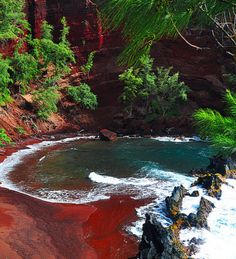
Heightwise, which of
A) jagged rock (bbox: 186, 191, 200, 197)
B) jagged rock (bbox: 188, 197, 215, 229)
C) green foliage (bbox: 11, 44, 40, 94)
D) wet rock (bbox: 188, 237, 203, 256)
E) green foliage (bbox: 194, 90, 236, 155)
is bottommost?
jagged rock (bbox: 186, 191, 200, 197)

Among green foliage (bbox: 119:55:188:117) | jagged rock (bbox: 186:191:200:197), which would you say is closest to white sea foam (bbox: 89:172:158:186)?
jagged rock (bbox: 186:191:200:197)

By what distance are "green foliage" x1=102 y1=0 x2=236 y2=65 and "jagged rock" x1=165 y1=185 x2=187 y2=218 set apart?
1339 centimetres

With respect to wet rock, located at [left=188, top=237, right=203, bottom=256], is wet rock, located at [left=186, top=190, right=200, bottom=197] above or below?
below

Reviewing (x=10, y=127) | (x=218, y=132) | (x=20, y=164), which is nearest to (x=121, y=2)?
(x=218, y=132)

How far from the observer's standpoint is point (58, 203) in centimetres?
1625

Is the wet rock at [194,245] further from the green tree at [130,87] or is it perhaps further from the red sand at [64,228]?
the green tree at [130,87]

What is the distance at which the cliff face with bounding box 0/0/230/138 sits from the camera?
119ft


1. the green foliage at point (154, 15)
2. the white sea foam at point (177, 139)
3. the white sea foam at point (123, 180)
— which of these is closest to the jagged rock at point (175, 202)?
the white sea foam at point (123, 180)

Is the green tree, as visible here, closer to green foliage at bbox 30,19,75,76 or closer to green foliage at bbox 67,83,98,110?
green foliage at bbox 67,83,98,110

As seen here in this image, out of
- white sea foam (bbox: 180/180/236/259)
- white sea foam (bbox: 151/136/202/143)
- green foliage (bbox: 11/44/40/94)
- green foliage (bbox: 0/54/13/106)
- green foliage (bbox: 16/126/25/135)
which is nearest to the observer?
white sea foam (bbox: 180/180/236/259)

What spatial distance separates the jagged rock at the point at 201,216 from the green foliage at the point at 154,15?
41.4 feet

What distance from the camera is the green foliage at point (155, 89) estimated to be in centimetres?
3456

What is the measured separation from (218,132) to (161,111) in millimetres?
32860

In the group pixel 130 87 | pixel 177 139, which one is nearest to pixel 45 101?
pixel 130 87
